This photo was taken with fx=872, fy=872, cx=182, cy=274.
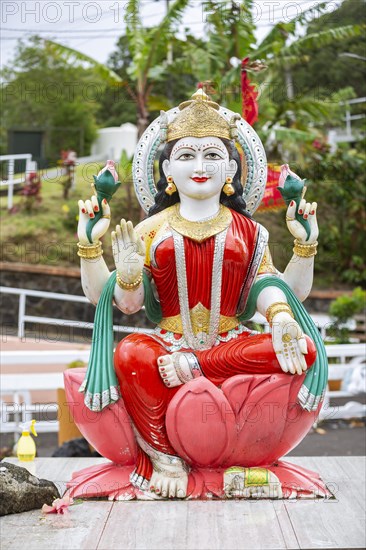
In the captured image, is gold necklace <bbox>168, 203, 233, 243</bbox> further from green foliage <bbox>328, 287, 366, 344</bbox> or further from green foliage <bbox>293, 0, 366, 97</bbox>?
green foliage <bbox>293, 0, 366, 97</bbox>

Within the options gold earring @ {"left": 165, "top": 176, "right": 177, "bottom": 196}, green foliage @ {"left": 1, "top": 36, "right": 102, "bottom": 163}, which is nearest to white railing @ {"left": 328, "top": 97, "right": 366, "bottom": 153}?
green foliage @ {"left": 1, "top": 36, "right": 102, "bottom": 163}

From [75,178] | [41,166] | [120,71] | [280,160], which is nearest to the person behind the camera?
[280,160]

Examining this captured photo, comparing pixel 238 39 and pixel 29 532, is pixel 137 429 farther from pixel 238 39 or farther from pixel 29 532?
pixel 238 39

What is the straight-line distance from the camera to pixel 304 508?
4074mm

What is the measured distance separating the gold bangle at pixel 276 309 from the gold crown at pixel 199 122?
899 millimetres

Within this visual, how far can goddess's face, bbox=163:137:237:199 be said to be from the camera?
4297 mm

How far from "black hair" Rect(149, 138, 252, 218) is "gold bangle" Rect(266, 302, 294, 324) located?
57cm

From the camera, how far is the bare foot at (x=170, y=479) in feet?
13.6

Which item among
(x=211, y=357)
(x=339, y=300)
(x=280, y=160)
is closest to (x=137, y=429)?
(x=211, y=357)

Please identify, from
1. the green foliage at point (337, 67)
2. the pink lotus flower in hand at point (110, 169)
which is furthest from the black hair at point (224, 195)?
the green foliage at point (337, 67)

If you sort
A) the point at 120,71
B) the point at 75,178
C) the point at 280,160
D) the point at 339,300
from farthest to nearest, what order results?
the point at 120,71 → the point at 75,178 → the point at 280,160 → the point at 339,300

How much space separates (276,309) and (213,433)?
656mm

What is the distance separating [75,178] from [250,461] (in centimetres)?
1094

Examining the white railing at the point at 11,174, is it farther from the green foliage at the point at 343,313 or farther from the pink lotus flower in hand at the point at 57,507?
the pink lotus flower in hand at the point at 57,507
